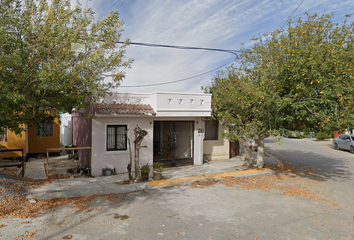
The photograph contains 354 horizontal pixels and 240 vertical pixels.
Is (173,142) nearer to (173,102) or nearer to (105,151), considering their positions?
(173,102)

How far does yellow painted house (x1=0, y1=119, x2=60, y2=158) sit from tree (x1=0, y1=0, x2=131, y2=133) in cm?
739

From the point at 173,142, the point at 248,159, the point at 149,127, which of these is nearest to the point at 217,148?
the point at 248,159

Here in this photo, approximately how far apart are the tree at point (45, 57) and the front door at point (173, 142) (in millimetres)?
5223

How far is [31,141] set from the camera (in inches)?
600

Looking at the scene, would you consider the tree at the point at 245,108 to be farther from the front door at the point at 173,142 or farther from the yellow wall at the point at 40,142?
the yellow wall at the point at 40,142

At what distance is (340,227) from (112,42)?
9179 millimetres

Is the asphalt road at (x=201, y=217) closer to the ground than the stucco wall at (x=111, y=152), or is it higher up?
closer to the ground

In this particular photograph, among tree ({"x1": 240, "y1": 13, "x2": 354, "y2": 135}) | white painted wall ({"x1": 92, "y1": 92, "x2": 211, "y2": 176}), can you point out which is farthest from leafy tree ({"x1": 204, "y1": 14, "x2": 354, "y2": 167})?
white painted wall ({"x1": 92, "y1": 92, "x2": 211, "y2": 176})

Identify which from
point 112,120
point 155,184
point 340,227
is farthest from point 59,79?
point 340,227

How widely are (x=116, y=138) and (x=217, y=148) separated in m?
6.96

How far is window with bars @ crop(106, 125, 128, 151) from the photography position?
11188mm

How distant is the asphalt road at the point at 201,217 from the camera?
17.6ft

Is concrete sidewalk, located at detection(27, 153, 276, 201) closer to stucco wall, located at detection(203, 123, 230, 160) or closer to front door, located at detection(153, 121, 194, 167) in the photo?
front door, located at detection(153, 121, 194, 167)

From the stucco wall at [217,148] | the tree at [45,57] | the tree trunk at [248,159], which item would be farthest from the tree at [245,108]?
the tree at [45,57]
